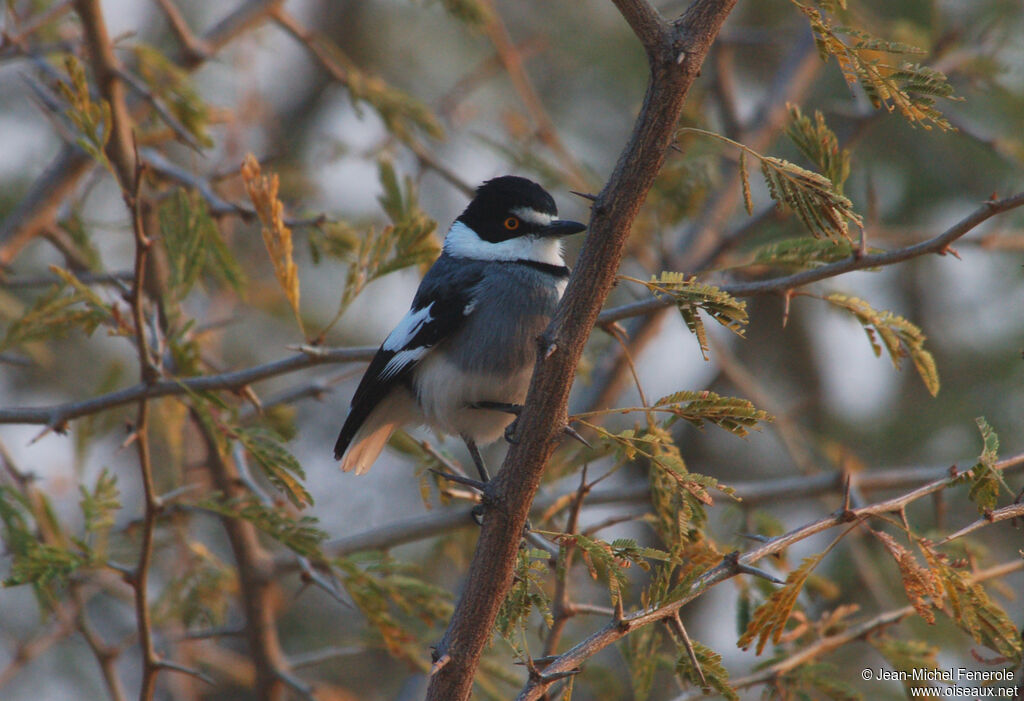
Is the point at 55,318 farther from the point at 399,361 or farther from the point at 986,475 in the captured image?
the point at 986,475

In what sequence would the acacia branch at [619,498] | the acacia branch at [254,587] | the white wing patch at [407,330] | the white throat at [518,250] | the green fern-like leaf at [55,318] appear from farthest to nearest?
1. the acacia branch at [619,498]
2. the acacia branch at [254,587]
3. the white throat at [518,250]
4. the white wing patch at [407,330]
5. the green fern-like leaf at [55,318]

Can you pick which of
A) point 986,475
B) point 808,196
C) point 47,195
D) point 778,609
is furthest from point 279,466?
point 47,195

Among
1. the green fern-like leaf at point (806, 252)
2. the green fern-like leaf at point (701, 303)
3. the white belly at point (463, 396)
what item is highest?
the green fern-like leaf at point (806, 252)

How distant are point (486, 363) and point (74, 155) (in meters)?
2.46

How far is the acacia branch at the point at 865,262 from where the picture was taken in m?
2.49

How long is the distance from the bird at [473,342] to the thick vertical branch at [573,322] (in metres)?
1.27

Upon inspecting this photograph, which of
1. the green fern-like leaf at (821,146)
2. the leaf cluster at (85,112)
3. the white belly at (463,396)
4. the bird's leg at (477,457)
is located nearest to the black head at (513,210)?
the white belly at (463,396)

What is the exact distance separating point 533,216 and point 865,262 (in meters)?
1.77

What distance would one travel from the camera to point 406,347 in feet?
13.0

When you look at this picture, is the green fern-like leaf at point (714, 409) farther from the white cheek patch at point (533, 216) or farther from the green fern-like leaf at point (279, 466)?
the white cheek patch at point (533, 216)

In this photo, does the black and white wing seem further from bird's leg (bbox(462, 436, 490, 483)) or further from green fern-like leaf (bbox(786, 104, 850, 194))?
green fern-like leaf (bbox(786, 104, 850, 194))

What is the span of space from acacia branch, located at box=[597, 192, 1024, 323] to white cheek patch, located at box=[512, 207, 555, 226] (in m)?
1.21

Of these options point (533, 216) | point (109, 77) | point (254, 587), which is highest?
point (109, 77)

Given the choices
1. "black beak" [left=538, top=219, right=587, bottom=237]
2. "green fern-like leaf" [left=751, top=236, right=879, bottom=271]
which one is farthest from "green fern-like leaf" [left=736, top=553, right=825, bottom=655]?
"black beak" [left=538, top=219, right=587, bottom=237]
